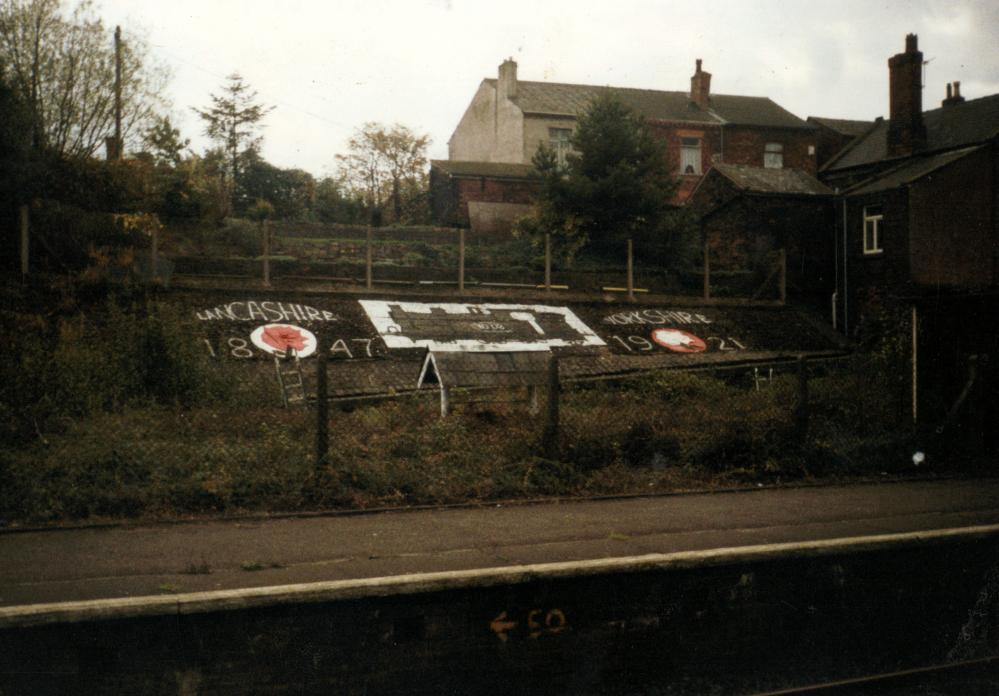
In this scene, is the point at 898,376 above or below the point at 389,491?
above

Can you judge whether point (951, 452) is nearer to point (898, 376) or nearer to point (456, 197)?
point (898, 376)

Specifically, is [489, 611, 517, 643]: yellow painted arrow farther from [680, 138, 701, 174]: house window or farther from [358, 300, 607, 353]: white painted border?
[680, 138, 701, 174]: house window

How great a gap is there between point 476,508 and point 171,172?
2337 centimetres

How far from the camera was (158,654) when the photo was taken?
4.89 meters

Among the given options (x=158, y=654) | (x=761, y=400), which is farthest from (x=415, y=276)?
(x=158, y=654)

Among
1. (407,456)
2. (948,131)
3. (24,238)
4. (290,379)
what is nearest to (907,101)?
(948,131)

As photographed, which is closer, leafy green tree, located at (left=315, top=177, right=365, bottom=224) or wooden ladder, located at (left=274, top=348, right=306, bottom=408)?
wooden ladder, located at (left=274, top=348, right=306, bottom=408)

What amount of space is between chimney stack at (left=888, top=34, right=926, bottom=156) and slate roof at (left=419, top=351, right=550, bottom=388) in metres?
23.3

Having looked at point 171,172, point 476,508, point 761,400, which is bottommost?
point 476,508

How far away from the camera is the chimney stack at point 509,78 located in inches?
1793

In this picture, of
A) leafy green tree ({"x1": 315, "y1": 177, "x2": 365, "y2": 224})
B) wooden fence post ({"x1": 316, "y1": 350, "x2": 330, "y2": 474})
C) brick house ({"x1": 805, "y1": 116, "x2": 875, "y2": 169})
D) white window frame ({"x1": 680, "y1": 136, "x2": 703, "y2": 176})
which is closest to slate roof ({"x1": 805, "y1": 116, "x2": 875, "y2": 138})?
brick house ({"x1": 805, "y1": 116, "x2": 875, "y2": 169})

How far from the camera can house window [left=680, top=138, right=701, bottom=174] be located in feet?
149

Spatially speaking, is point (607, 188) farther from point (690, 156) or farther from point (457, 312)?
point (690, 156)

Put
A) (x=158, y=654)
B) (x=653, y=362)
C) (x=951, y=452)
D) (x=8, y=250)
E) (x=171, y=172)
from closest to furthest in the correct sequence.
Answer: (x=158, y=654)
(x=951, y=452)
(x=8, y=250)
(x=653, y=362)
(x=171, y=172)
